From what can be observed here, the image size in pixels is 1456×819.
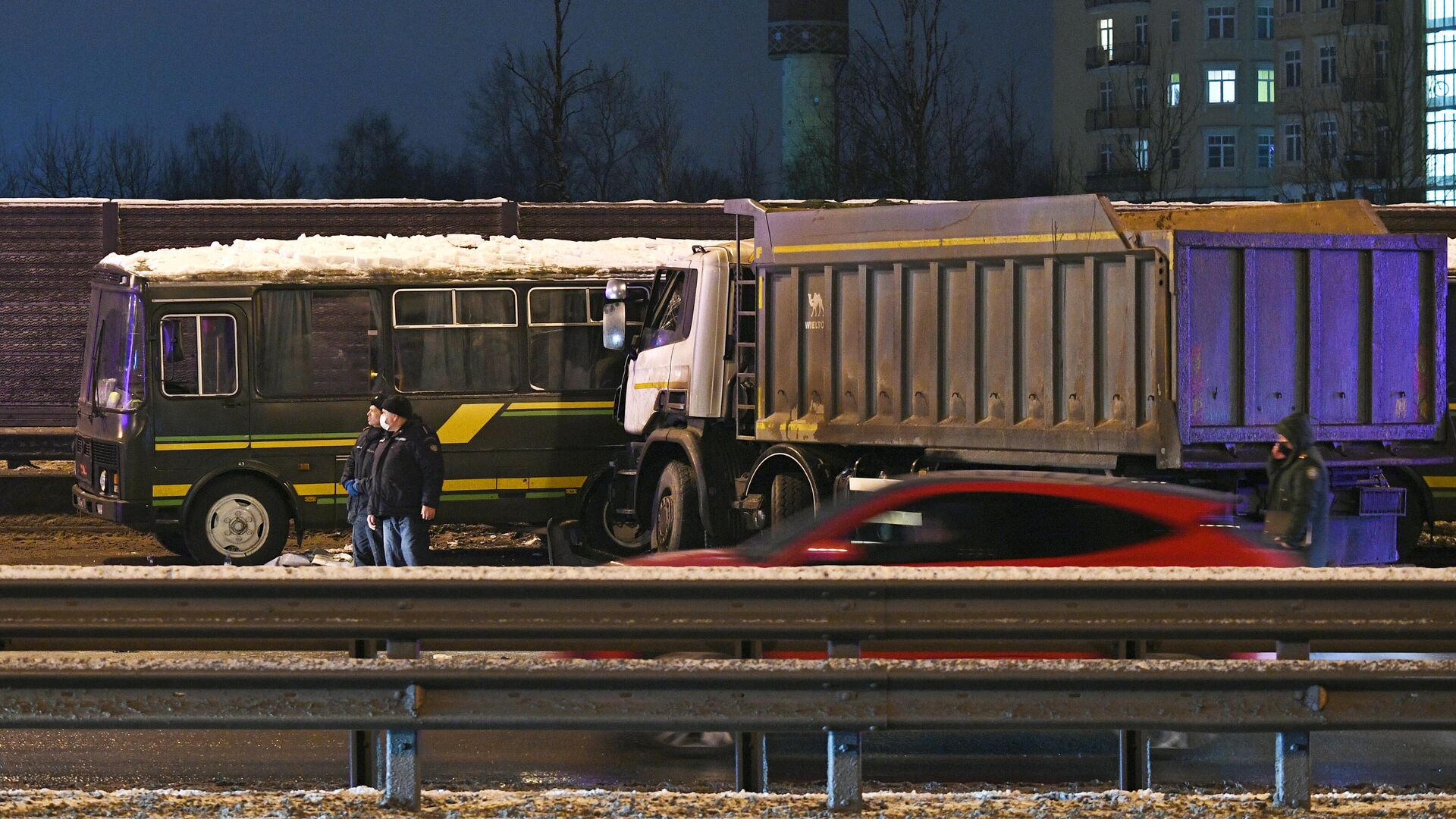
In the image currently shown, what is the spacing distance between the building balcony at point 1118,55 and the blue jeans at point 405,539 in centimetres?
7527

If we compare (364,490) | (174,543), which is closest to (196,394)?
(174,543)

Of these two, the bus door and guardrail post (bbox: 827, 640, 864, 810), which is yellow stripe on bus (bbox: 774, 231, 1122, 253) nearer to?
the bus door

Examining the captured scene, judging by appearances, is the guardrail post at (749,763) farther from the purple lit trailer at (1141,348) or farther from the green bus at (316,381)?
the green bus at (316,381)

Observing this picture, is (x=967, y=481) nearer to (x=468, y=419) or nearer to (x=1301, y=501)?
(x=1301, y=501)

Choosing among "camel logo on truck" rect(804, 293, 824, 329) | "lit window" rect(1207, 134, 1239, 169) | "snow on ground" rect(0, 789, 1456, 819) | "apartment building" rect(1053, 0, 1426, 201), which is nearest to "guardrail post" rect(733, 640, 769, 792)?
"snow on ground" rect(0, 789, 1456, 819)

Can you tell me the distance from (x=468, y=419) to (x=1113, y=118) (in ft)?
222

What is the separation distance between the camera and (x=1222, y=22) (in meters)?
86.1

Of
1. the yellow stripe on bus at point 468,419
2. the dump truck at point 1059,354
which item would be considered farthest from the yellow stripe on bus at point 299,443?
the dump truck at point 1059,354

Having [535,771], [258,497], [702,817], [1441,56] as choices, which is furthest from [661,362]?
[1441,56]

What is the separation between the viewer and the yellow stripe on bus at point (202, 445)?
A: 54.4ft

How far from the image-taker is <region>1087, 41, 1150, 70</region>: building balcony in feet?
278

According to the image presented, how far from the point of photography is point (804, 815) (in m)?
6.14

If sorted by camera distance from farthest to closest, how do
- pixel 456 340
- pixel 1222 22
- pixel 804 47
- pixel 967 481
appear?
pixel 804 47 < pixel 1222 22 < pixel 456 340 < pixel 967 481

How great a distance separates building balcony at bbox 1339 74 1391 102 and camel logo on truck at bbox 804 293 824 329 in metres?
35.7
